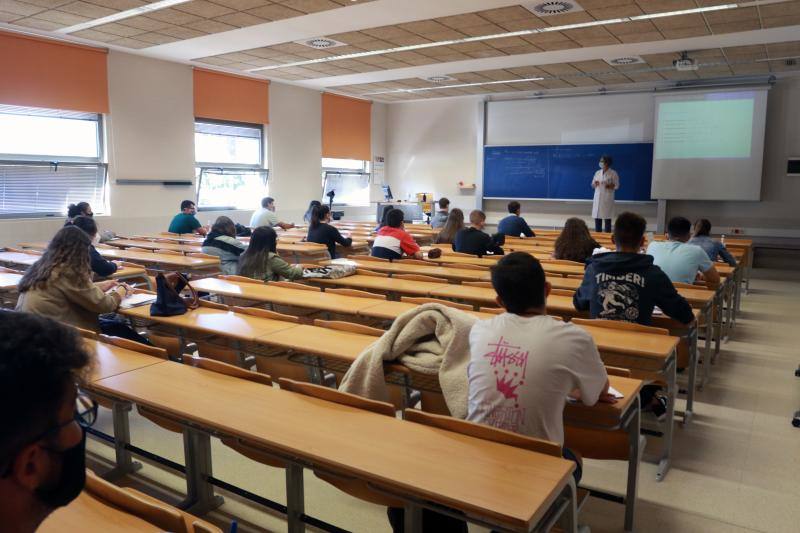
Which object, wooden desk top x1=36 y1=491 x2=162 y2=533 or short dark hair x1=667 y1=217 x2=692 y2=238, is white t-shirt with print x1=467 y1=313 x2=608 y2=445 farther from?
short dark hair x1=667 y1=217 x2=692 y2=238

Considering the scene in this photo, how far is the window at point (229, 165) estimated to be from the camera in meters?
11.0

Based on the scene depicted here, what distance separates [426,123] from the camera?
1469cm

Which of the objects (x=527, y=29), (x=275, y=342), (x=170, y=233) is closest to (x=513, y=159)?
(x=527, y=29)

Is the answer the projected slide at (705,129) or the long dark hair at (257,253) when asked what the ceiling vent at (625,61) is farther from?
the long dark hair at (257,253)

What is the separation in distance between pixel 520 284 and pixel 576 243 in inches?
146

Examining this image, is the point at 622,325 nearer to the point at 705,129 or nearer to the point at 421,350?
the point at 421,350

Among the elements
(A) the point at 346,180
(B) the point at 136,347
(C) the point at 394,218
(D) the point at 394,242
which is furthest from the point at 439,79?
(B) the point at 136,347

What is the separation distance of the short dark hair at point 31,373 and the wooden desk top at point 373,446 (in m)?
1.00

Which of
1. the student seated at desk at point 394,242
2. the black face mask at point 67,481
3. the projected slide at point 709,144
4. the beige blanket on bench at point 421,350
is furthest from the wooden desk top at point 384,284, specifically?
the projected slide at point 709,144

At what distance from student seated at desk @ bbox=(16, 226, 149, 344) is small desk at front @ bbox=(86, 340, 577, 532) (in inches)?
46.8

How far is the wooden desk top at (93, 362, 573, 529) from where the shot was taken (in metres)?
1.54

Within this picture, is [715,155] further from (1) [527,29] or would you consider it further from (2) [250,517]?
(2) [250,517]

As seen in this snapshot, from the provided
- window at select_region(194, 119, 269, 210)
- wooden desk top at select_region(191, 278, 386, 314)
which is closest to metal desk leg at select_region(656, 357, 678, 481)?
wooden desk top at select_region(191, 278, 386, 314)

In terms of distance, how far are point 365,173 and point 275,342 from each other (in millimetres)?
12195
